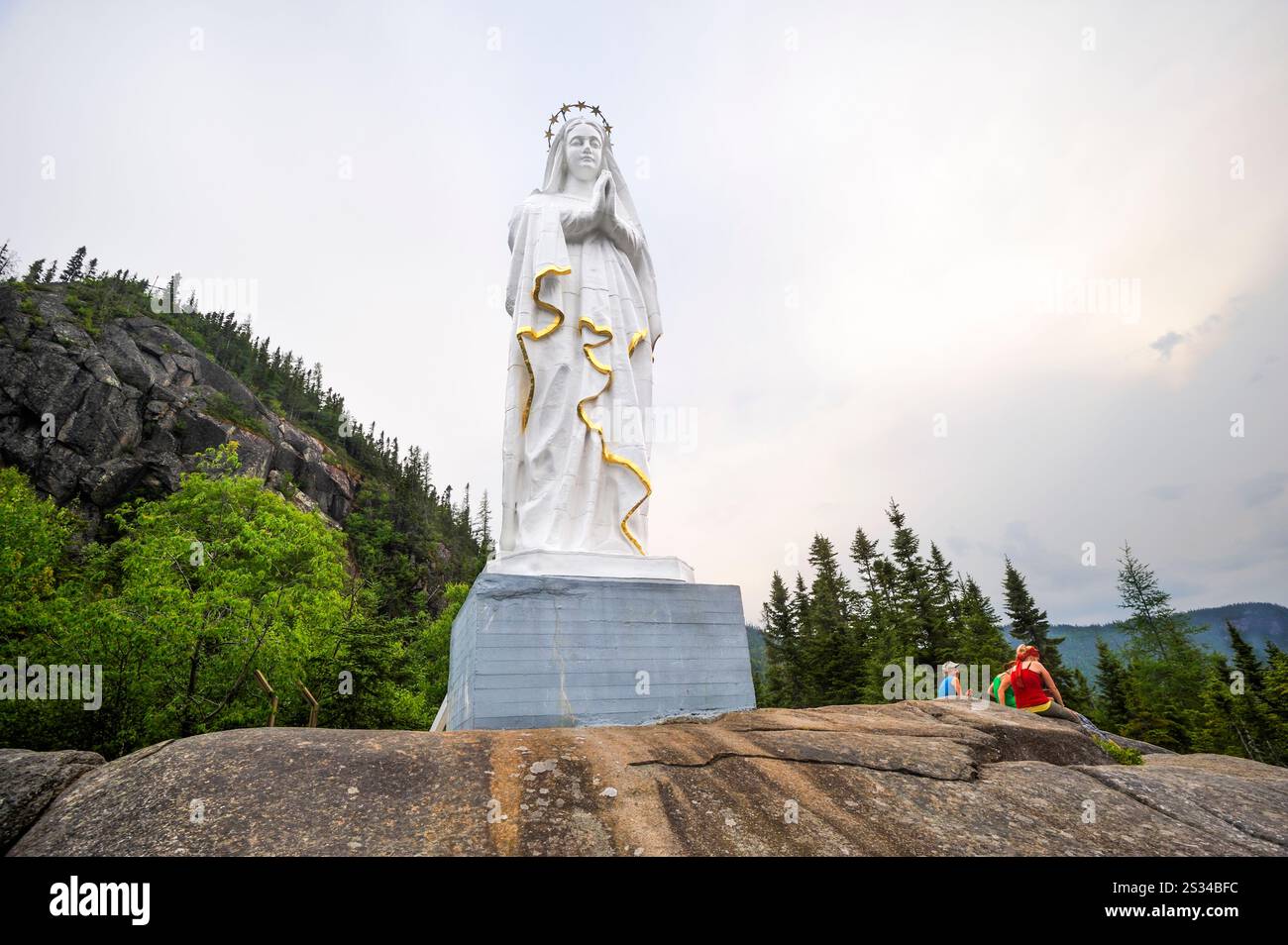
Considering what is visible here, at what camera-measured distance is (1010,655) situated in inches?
1211

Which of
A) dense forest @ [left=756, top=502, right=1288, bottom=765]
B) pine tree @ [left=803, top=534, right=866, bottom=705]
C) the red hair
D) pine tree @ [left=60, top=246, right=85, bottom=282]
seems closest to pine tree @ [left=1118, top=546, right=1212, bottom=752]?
dense forest @ [left=756, top=502, right=1288, bottom=765]

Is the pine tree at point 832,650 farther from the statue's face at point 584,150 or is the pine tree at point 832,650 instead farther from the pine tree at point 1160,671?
the statue's face at point 584,150

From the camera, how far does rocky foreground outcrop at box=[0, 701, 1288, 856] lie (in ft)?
8.64

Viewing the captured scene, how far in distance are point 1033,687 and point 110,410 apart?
2209 inches

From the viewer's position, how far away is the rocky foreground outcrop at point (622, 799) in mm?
2633

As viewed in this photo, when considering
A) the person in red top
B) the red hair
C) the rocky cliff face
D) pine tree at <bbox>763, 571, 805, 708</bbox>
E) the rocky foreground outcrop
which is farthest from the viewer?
the rocky cliff face

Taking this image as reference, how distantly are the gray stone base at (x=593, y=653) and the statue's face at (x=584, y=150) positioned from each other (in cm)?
501

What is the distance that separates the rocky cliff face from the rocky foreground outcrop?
50.5 m

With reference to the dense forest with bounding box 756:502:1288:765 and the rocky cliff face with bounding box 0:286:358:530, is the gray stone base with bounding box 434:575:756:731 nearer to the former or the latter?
the dense forest with bounding box 756:502:1288:765

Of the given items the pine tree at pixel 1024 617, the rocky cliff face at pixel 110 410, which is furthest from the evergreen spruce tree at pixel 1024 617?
the rocky cliff face at pixel 110 410

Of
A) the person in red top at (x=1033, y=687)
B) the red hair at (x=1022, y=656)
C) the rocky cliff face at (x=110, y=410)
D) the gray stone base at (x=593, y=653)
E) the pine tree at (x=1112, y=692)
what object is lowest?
the pine tree at (x=1112, y=692)

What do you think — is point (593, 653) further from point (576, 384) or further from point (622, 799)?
point (576, 384)

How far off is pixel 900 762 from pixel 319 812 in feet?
9.90

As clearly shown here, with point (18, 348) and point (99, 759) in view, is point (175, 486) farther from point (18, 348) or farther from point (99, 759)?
point (99, 759)
